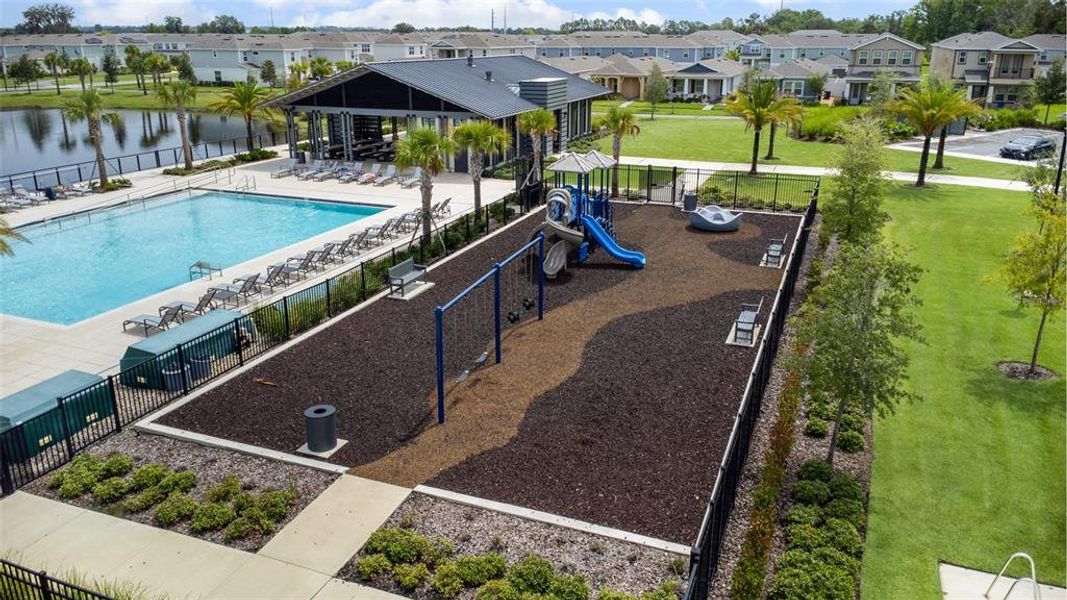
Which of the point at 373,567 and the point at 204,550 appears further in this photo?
the point at 204,550

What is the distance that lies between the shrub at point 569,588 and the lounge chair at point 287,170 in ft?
109

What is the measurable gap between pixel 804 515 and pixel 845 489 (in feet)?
3.36

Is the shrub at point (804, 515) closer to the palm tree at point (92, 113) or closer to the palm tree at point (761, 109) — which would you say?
the palm tree at point (761, 109)

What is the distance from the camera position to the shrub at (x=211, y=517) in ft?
35.5

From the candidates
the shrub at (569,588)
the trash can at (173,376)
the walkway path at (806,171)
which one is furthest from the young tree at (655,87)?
the shrub at (569,588)

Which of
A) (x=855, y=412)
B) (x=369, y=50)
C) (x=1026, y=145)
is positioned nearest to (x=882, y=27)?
(x=369, y=50)

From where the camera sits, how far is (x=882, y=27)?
653 feet

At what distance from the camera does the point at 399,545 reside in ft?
33.5

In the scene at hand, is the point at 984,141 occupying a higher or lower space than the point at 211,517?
higher

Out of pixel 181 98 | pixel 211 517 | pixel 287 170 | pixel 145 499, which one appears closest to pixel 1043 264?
pixel 211 517

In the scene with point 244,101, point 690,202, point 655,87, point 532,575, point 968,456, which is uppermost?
point 244,101

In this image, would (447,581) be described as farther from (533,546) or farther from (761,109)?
(761,109)

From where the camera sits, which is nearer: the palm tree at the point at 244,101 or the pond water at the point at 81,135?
the palm tree at the point at 244,101

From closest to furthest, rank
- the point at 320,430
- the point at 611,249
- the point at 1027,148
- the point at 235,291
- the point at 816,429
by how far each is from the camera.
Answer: the point at 320,430, the point at 816,429, the point at 235,291, the point at 611,249, the point at 1027,148
